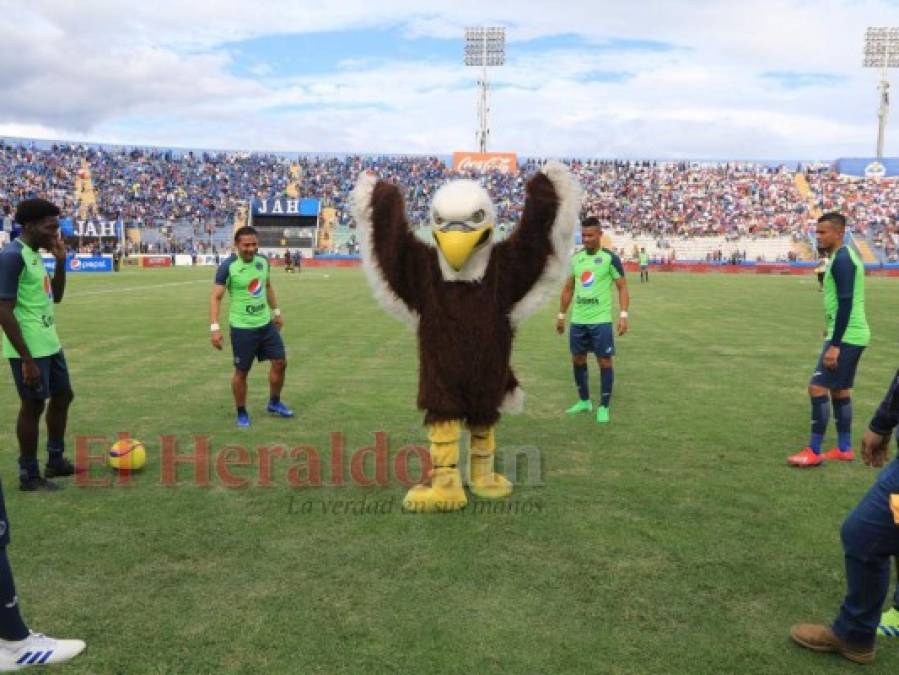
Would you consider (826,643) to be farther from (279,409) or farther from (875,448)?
(279,409)

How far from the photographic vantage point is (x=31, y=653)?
10.0 feet

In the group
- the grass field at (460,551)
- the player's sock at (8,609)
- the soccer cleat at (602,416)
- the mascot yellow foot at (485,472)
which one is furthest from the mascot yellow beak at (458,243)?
the soccer cleat at (602,416)

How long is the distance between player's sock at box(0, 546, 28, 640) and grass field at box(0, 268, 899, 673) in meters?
0.29

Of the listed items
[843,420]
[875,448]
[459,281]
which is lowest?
[843,420]

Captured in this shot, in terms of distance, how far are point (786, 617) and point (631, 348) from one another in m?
8.89

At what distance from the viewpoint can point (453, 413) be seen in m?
4.73

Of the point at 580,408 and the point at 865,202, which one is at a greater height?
the point at 865,202

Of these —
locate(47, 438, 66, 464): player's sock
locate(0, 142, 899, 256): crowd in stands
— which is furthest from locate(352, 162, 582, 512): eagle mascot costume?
locate(0, 142, 899, 256): crowd in stands

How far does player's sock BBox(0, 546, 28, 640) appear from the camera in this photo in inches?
118

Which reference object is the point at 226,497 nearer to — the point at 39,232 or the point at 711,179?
the point at 39,232

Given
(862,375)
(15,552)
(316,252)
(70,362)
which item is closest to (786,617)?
(15,552)

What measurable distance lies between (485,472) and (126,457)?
9.11 feet

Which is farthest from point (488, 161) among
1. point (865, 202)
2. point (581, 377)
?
point (581, 377)

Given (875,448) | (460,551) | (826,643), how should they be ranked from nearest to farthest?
1. (826,643)
2. (875,448)
3. (460,551)
